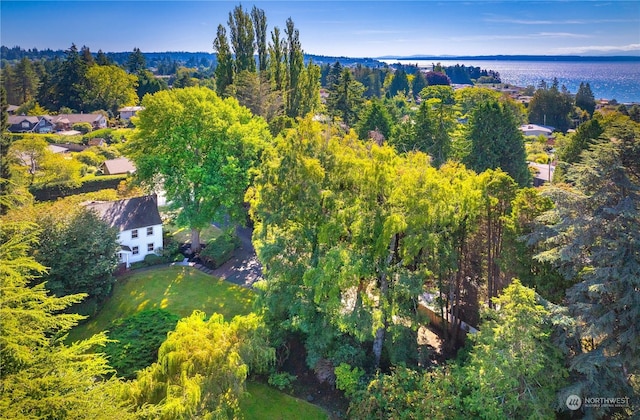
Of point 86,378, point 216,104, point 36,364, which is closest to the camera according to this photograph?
point 36,364

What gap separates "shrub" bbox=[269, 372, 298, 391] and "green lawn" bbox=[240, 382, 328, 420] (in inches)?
11.7

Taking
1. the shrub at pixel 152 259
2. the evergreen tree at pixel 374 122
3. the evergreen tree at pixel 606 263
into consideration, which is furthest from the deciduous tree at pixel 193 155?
the evergreen tree at pixel 606 263

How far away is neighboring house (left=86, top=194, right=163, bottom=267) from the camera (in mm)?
27531

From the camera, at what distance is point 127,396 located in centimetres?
1242

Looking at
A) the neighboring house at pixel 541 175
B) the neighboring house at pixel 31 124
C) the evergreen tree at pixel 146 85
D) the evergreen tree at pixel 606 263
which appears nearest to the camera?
the evergreen tree at pixel 606 263

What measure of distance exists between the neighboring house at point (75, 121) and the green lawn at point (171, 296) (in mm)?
60661

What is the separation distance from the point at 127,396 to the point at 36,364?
515 cm

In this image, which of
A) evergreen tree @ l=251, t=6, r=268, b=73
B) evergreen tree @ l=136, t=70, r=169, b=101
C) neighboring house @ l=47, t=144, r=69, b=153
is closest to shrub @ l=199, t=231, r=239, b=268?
evergreen tree @ l=251, t=6, r=268, b=73

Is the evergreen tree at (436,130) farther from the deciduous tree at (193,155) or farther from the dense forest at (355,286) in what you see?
the deciduous tree at (193,155)

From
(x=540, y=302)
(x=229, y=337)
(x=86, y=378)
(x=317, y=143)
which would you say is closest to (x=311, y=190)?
(x=317, y=143)

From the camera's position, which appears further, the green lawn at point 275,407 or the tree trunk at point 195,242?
the tree trunk at point 195,242

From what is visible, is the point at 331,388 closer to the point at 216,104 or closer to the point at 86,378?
the point at 86,378

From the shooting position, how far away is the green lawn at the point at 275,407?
16562mm

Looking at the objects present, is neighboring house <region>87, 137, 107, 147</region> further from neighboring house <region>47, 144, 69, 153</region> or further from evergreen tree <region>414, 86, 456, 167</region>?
evergreen tree <region>414, 86, 456, 167</region>
